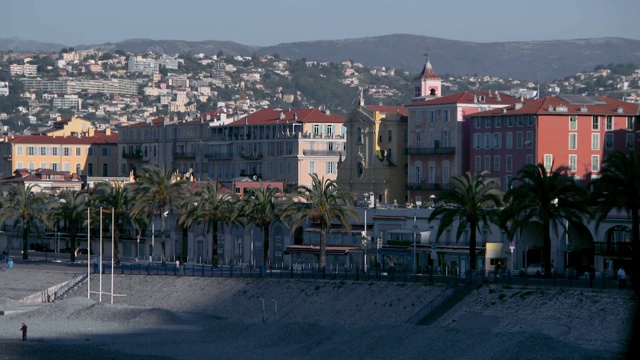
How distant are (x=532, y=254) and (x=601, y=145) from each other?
19600mm

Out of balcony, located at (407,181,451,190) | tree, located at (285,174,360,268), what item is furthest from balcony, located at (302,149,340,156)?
tree, located at (285,174,360,268)

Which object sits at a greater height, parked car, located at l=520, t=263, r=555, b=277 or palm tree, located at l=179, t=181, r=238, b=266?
palm tree, located at l=179, t=181, r=238, b=266

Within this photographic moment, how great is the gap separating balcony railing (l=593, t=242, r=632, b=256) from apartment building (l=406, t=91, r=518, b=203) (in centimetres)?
2758

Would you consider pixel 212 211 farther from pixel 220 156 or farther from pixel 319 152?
pixel 220 156

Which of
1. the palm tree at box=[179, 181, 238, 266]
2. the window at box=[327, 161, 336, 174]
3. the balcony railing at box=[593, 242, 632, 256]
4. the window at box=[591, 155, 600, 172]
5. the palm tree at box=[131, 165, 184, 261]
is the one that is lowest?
the balcony railing at box=[593, 242, 632, 256]

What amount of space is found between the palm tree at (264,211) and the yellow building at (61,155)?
67395 millimetres

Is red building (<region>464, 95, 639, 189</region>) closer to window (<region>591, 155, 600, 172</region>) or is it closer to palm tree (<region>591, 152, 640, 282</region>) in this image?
window (<region>591, 155, 600, 172</region>)

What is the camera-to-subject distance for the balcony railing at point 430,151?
368 ft

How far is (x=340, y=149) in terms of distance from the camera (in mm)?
135250

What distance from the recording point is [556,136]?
105875 millimetres

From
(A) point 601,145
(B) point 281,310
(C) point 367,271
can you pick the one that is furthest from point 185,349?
(A) point 601,145

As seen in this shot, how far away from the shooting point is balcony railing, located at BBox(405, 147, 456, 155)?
368 feet

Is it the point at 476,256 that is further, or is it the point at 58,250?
the point at 58,250

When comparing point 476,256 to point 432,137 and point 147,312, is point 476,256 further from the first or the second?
point 432,137
